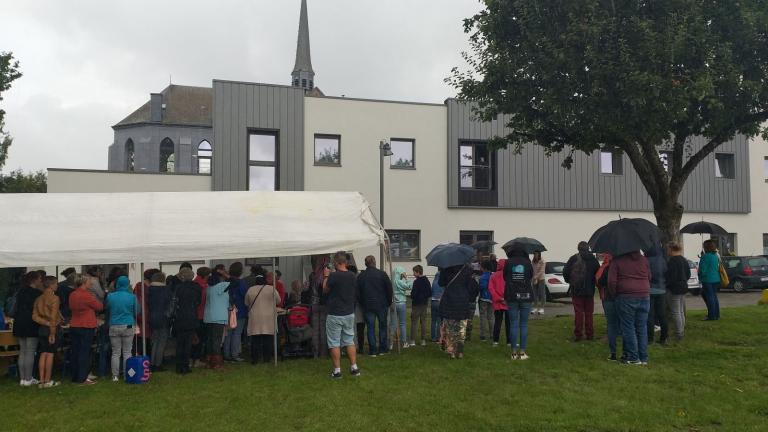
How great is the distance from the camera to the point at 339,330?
7805 millimetres

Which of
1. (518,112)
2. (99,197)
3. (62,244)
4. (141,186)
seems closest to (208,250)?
(62,244)

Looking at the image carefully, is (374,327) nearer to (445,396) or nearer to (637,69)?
(445,396)

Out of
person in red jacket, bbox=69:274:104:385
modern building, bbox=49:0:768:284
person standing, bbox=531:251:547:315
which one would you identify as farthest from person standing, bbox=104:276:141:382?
modern building, bbox=49:0:768:284

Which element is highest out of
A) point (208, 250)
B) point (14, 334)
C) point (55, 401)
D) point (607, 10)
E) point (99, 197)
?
point (607, 10)

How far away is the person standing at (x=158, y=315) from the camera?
8.61m

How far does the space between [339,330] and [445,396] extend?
170 centimetres

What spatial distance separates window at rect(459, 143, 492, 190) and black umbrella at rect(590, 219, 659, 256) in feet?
47.1

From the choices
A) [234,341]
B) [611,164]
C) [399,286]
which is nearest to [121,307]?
[234,341]

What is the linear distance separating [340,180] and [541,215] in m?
8.03

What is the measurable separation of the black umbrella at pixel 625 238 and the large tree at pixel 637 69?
221 cm

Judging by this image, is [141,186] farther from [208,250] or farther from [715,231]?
[715,231]

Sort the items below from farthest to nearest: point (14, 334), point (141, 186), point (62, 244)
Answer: point (141, 186) → point (62, 244) → point (14, 334)

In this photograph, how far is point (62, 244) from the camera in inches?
330

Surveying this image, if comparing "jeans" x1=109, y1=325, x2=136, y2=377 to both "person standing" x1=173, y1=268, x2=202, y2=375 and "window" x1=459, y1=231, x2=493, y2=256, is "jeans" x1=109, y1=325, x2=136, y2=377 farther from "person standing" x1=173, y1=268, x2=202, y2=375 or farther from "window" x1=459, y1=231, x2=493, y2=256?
"window" x1=459, y1=231, x2=493, y2=256
